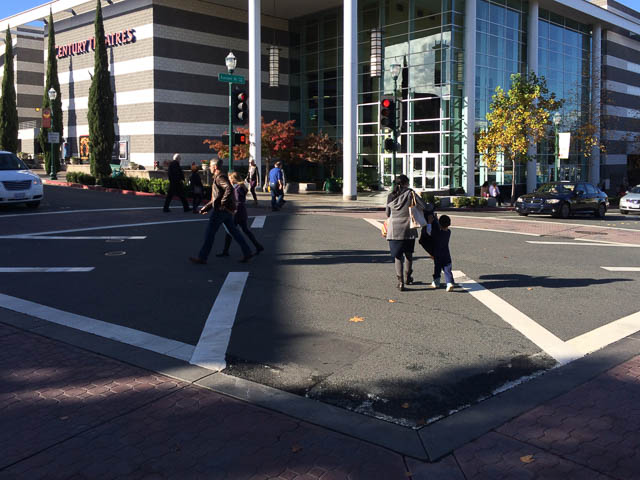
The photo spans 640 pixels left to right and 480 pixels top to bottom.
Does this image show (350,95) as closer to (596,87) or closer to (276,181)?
(276,181)

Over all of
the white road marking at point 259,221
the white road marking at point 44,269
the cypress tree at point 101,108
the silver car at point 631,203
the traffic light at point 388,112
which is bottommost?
the white road marking at point 44,269

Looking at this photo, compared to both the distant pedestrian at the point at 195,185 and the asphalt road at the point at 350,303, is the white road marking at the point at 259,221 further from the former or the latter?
the distant pedestrian at the point at 195,185

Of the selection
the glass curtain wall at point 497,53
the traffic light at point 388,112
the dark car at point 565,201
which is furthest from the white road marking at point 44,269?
the glass curtain wall at point 497,53

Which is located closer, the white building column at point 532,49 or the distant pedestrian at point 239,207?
the distant pedestrian at point 239,207

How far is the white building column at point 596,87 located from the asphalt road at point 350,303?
3282 cm

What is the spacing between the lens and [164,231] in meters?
15.3

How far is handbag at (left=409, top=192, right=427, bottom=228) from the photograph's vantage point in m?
8.61

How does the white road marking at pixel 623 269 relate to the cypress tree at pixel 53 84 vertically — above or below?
below

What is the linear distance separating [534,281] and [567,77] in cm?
3791

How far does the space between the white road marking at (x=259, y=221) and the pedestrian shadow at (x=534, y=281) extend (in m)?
8.16

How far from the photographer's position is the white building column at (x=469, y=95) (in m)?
33.3

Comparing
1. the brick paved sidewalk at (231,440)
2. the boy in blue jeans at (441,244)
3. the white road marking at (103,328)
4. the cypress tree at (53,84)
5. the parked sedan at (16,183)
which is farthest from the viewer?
the cypress tree at (53,84)

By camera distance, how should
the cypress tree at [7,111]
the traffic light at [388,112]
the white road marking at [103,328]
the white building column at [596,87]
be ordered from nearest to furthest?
the white road marking at [103,328], the traffic light at [388,112], the white building column at [596,87], the cypress tree at [7,111]

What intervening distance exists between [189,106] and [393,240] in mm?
28660
